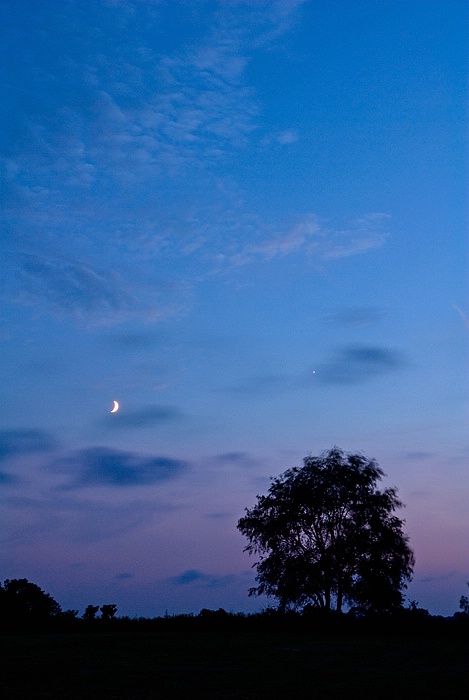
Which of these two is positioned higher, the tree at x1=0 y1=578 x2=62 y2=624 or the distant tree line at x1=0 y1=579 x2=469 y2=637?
the tree at x1=0 y1=578 x2=62 y2=624

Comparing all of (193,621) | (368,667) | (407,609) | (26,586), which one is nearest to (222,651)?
(368,667)

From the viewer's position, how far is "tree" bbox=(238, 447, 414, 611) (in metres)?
53.2

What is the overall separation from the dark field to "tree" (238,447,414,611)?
19034 mm

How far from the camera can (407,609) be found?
50.1m

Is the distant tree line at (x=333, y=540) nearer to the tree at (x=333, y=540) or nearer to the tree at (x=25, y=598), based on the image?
the tree at (x=333, y=540)

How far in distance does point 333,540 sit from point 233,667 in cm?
3309

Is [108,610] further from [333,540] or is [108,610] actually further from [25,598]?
[25,598]

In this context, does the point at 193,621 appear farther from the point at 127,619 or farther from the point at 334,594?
the point at 334,594

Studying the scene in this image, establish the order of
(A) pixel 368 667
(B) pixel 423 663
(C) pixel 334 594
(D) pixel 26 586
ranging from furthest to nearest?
(D) pixel 26 586 → (C) pixel 334 594 → (B) pixel 423 663 → (A) pixel 368 667

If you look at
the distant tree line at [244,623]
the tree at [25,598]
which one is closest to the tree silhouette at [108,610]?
the distant tree line at [244,623]

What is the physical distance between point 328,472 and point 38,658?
34009 mm

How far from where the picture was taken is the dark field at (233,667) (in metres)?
17.3

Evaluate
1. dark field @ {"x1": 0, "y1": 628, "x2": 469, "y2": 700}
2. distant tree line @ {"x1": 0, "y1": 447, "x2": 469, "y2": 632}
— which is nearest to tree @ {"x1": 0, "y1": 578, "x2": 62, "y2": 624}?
distant tree line @ {"x1": 0, "y1": 447, "x2": 469, "y2": 632}

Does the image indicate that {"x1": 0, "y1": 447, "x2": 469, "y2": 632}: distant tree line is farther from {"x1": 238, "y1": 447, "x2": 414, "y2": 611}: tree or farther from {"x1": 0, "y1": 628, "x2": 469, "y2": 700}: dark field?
{"x1": 0, "y1": 628, "x2": 469, "y2": 700}: dark field
